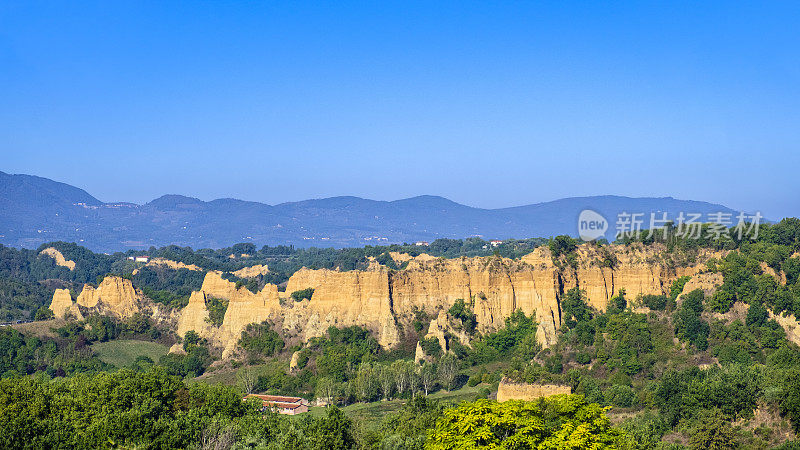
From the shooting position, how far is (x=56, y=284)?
134 metres

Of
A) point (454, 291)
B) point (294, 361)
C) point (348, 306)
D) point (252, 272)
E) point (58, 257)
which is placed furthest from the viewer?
point (58, 257)

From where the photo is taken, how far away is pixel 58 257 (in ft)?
544

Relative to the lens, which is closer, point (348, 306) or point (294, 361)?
point (294, 361)

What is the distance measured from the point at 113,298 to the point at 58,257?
8592 centimetres

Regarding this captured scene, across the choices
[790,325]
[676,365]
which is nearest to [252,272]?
[676,365]

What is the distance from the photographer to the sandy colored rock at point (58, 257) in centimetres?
16175

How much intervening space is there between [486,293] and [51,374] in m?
36.0

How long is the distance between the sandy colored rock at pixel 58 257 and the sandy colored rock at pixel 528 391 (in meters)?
128

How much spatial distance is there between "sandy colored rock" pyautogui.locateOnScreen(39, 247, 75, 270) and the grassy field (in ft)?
282

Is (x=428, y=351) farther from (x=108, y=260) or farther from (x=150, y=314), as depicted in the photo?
(x=108, y=260)

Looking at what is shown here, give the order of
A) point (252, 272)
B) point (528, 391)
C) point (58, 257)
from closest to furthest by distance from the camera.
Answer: point (528, 391), point (252, 272), point (58, 257)

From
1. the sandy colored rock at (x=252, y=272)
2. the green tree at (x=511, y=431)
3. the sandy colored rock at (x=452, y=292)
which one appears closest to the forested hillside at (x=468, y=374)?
the green tree at (x=511, y=431)

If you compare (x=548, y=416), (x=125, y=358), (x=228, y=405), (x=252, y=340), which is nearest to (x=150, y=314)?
(x=125, y=358)

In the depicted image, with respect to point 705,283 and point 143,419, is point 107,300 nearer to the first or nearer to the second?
point 705,283
